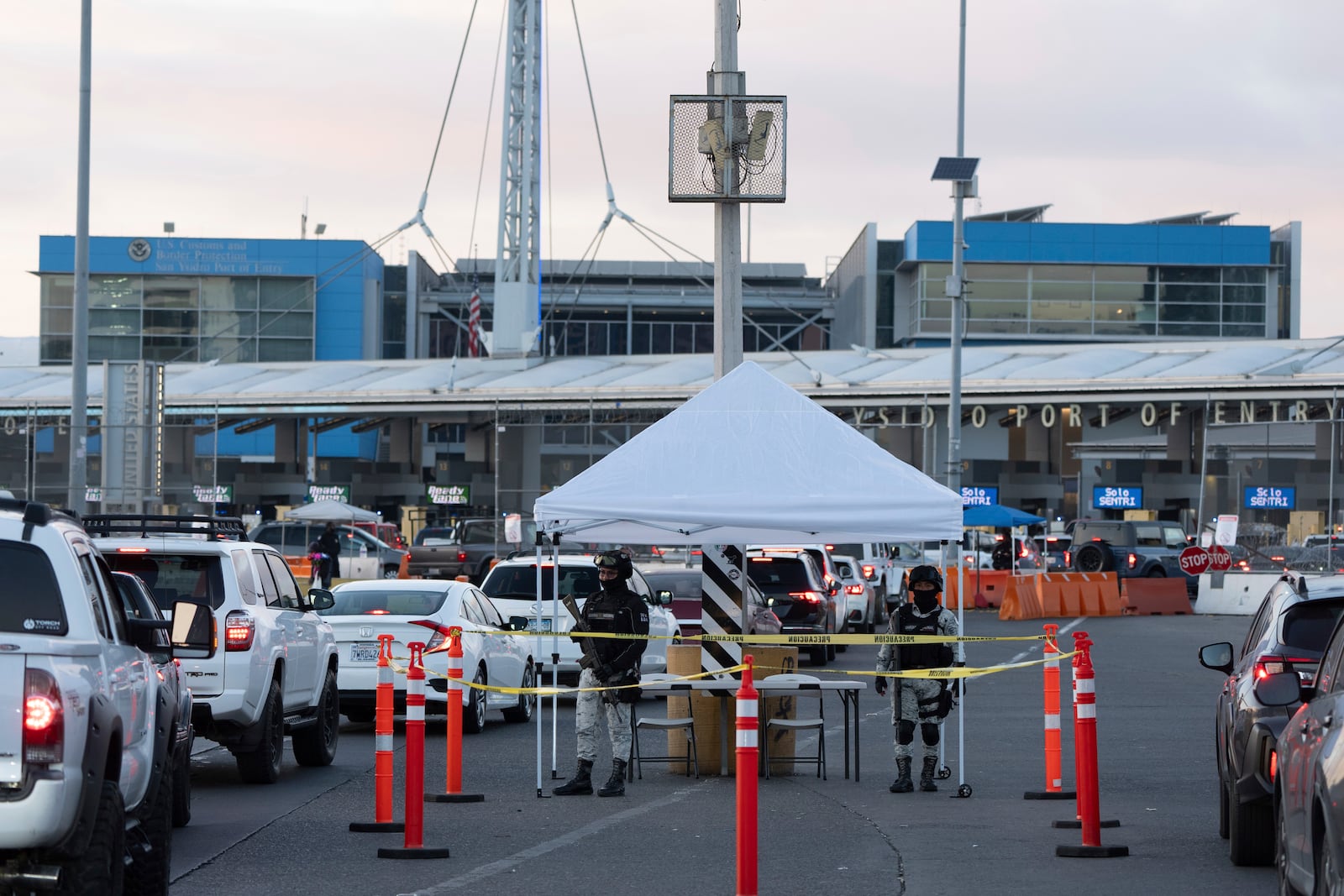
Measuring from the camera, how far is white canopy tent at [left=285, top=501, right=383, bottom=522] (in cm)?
4884

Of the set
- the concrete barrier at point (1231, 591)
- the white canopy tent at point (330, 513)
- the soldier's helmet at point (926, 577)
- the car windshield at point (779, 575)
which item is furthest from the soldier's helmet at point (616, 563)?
the white canopy tent at point (330, 513)

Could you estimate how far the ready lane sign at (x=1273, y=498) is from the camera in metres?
41.9

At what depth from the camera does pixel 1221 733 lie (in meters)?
10.7

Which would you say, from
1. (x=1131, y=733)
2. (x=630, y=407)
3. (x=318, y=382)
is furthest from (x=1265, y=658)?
(x=318, y=382)

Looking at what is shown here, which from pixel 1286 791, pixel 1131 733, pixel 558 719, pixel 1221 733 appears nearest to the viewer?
pixel 1286 791

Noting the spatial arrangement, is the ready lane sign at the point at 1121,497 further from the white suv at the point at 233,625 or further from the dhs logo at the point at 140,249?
the dhs logo at the point at 140,249

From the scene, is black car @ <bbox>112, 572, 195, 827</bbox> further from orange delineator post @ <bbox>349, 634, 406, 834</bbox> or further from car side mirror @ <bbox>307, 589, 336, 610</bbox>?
car side mirror @ <bbox>307, 589, 336, 610</bbox>

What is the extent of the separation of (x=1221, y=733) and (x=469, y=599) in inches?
362

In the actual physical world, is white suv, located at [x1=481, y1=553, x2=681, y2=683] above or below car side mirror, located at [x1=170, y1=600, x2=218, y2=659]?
below

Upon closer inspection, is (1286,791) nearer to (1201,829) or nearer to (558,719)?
(1201,829)

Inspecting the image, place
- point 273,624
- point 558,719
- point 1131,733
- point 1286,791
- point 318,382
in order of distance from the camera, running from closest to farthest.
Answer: point 1286,791
point 273,624
point 1131,733
point 558,719
point 318,382

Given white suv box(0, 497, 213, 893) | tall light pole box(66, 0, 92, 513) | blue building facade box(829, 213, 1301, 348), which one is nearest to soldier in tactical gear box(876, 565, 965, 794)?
white suv box(0, 497, 213, 893)

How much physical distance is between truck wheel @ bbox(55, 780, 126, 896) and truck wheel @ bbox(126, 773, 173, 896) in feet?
3.82

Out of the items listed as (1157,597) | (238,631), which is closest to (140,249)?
(1157,597)
